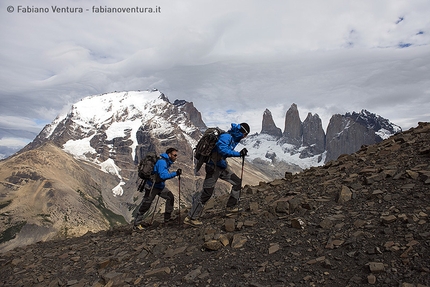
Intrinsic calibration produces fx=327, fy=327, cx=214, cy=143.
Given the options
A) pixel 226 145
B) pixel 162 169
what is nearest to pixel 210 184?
pixel 226 145

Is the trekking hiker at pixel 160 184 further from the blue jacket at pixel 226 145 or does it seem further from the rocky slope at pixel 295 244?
the blue jacket at pixel 226 145

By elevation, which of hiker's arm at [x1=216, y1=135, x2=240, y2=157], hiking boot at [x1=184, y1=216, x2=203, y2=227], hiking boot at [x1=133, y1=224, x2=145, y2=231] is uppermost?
hiker's arm at [x1=216, y1=135, x2=240, y2=157]

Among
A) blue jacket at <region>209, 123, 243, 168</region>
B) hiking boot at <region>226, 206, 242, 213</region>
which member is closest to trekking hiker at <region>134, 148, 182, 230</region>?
blue jacket at <region>209, 123, 243, 168</region>

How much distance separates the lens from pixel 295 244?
955cm

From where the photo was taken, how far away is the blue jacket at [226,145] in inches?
489

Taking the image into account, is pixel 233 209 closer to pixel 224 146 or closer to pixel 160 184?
pixel 224 146

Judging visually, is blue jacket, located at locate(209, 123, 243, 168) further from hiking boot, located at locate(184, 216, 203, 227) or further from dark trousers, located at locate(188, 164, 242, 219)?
hiking boot, located at locate(184, 216, 203, 227)

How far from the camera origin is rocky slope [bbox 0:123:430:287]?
26.1 ft

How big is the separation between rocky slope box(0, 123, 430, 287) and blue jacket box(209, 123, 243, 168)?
237 centimetres

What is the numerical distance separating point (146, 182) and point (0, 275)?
22.4 feet

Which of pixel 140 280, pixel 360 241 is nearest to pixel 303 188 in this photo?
pixel 360 241

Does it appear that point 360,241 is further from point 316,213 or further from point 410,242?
point 316,213

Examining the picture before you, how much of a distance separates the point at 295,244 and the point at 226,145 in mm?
4571

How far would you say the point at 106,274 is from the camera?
34.4 feet
